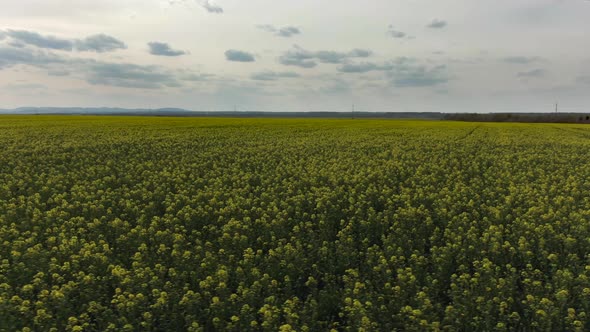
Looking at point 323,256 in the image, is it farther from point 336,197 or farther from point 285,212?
point 336,197

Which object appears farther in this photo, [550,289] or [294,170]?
[294,170]

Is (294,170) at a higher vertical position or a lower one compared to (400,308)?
higher

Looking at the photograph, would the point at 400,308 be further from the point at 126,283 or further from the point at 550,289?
the point at 126,283

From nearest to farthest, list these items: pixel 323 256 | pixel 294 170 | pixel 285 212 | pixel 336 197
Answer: pixel 323 256
pixel 285 212
pixel 336 197
pixel 294 170

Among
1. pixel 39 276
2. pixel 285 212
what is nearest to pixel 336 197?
pixel 285 212

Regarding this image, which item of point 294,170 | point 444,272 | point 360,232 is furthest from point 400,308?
point 294,170

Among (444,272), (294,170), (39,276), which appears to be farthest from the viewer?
(294,170)
